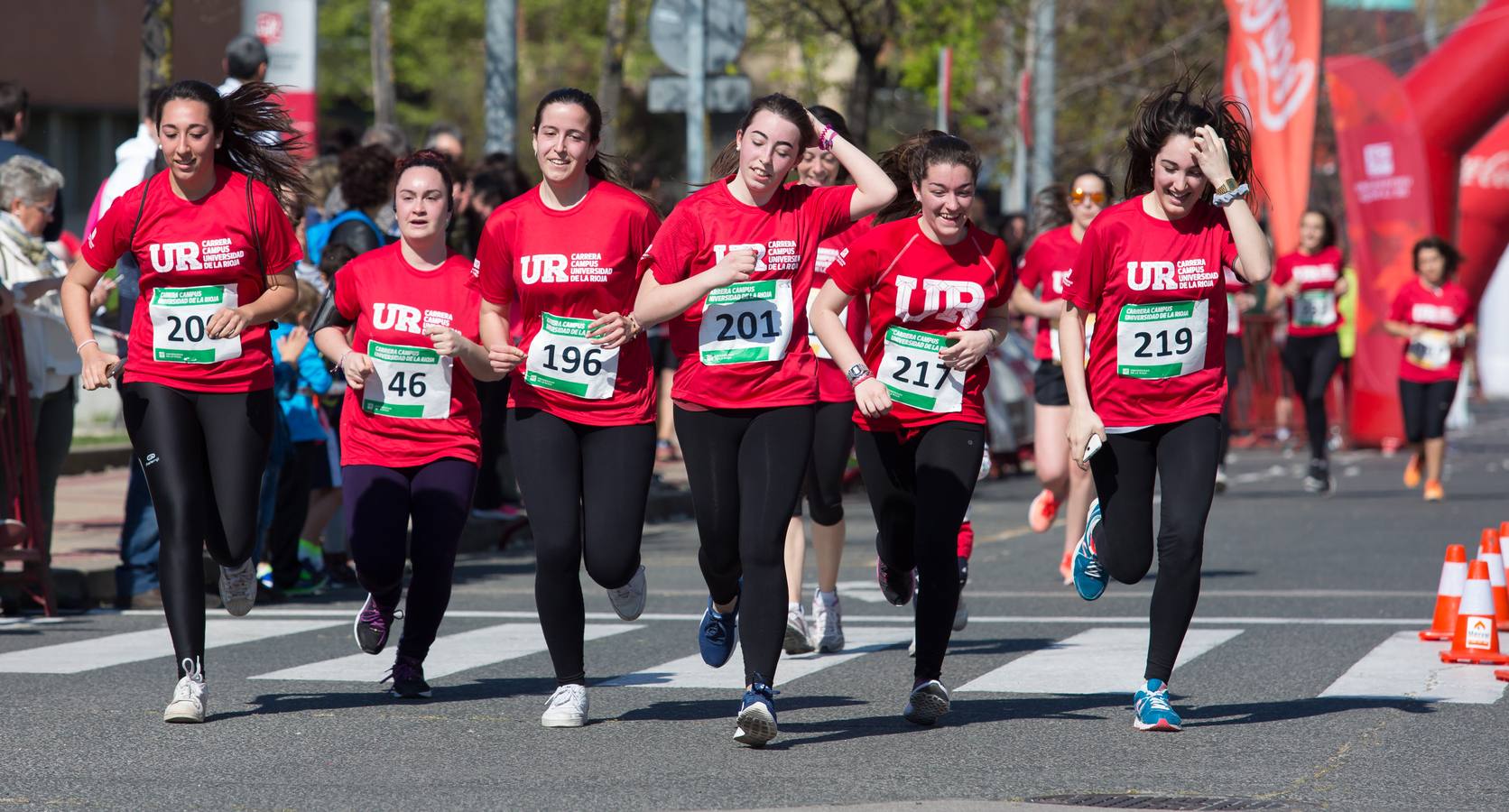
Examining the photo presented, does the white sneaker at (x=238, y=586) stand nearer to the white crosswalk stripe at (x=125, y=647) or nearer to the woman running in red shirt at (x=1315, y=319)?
the white crosswalk stripe at (x=125, y=647)

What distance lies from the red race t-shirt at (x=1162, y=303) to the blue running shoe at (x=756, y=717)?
4.79ft

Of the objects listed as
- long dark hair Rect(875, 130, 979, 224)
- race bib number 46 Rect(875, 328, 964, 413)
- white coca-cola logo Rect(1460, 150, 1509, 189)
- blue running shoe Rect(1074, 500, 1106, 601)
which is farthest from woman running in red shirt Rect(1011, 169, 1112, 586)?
white coca-cola logo Rect(1460, 150, 1509, 189)

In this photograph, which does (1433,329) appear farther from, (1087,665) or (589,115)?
(589,115)

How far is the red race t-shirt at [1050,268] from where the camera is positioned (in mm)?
10805

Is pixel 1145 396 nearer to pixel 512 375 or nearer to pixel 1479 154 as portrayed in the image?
pixel 512 375

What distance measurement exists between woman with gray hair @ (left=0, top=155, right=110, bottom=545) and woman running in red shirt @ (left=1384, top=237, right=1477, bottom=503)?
10.9 metres

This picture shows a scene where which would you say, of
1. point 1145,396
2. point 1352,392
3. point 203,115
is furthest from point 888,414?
point 1352,392

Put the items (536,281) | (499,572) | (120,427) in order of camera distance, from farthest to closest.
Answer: (120,427) < (499,572) < (536,281)

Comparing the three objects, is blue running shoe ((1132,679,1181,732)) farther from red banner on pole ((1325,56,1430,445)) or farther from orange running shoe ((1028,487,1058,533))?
red banner on pole ((1325,56,1430,445))

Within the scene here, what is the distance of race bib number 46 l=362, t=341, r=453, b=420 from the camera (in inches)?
281

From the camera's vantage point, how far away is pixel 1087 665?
828cm

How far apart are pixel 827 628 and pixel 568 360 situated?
253 centimetres

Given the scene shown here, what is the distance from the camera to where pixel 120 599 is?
10383 mm

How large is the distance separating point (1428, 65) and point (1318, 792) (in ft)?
68.8
